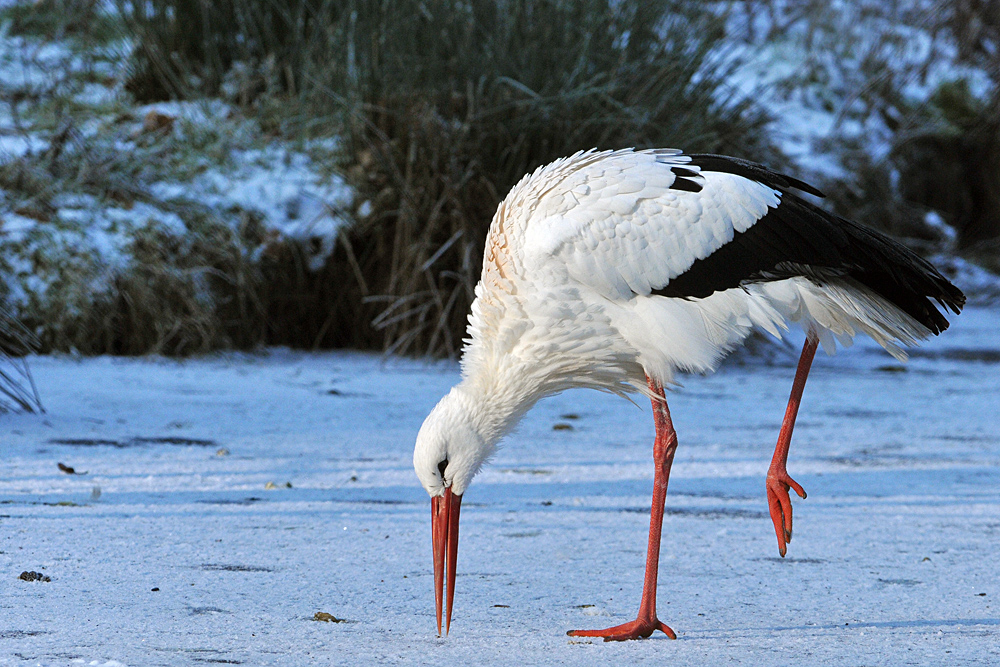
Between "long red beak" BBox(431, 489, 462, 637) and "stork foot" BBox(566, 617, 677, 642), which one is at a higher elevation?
"long red beak" BBox(431, 489, 462, 637)

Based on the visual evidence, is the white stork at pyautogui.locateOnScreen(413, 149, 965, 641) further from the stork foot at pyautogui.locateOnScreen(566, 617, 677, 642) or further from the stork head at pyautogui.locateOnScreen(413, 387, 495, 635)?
the stork foot at pyautogui.locateOnScreen(566, 617, 677, 642)

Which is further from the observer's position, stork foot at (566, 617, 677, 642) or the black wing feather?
the black wing feather

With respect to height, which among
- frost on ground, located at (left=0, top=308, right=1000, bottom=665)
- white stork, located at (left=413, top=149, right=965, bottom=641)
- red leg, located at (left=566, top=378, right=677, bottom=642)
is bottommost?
frost on ground, located at (left=0, top=308, right=1000, bottom=665)

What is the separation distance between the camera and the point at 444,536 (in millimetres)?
3293

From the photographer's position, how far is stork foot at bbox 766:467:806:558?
352 cm

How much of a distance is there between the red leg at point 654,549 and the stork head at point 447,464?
0.46 metres

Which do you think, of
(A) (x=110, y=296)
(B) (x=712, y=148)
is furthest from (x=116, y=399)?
(B) (x=712, y=148)

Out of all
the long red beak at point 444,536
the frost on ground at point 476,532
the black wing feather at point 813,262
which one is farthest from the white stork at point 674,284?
the frost on ground at point 476,532

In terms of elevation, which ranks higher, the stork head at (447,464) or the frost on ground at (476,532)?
the stork head at (447,464)

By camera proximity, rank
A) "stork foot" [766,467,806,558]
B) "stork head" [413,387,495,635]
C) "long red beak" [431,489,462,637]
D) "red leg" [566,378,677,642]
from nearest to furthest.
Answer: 1. "red leg" [566,378,677,642]
2. "long red beak" [431,489,462,637]
3. "stork head" [413,387,495,635]
4. "stork foot" [766,467,806,558]

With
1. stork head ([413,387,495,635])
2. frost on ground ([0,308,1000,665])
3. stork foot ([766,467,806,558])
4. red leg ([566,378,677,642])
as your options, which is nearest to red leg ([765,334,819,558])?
stork foot ([766,467,806,558])

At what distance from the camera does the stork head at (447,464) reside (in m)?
3.30

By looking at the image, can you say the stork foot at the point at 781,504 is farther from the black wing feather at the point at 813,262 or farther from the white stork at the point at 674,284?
the black wing feather at the point at 813,262

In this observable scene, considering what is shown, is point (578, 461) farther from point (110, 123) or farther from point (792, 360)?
point (110, 123)
